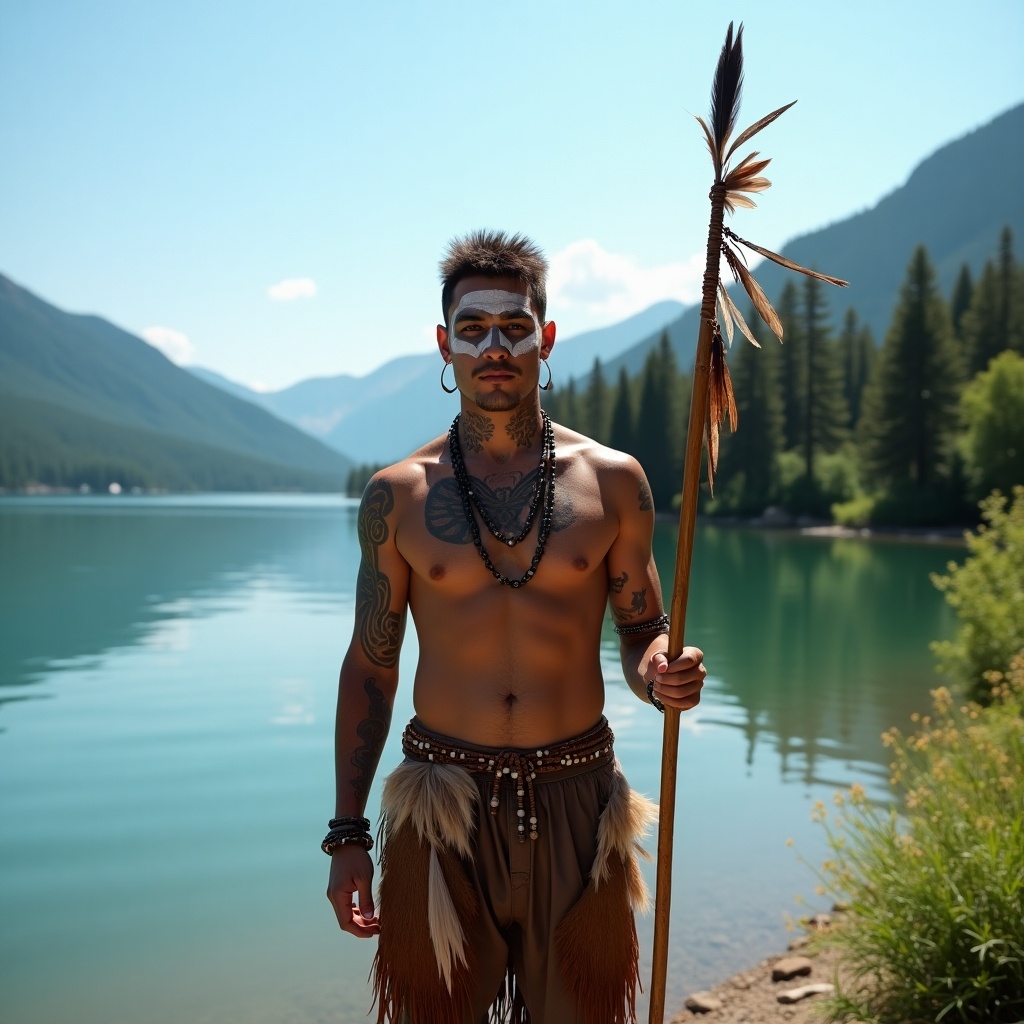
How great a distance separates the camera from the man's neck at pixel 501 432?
10.5ft

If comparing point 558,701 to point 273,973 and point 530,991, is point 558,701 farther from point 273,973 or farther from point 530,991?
point 273,973

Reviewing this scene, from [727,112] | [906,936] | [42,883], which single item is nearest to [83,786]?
[42,883]

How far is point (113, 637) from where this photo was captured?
20.4m

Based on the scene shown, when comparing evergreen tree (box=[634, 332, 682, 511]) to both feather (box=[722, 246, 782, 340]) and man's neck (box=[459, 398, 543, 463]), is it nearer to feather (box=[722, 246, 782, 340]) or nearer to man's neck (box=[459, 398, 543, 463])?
man's neck (box=[459, 398, 543, 463])

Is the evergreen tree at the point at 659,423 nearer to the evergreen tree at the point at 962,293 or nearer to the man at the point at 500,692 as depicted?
the evergreen tree at the point at 962,293

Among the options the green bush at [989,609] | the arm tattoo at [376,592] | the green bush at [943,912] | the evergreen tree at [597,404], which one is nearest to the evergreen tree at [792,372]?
the evergreen tree at [597,404]

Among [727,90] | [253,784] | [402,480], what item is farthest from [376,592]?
[253,784]

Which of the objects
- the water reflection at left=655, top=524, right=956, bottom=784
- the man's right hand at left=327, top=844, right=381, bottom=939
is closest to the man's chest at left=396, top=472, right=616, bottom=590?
the man's right hand at left=327, top=844, right=381, bottom=939

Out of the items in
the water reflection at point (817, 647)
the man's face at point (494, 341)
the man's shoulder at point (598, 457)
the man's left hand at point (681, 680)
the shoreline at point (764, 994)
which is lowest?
the water reflection at point (817, 647)

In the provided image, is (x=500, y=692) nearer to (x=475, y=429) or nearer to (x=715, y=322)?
(x=475, y=429)

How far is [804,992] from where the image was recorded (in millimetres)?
5344

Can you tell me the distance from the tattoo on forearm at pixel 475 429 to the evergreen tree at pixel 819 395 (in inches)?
2517

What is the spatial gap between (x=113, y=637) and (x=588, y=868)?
19.1 m

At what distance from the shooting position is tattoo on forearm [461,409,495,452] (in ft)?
10.5
